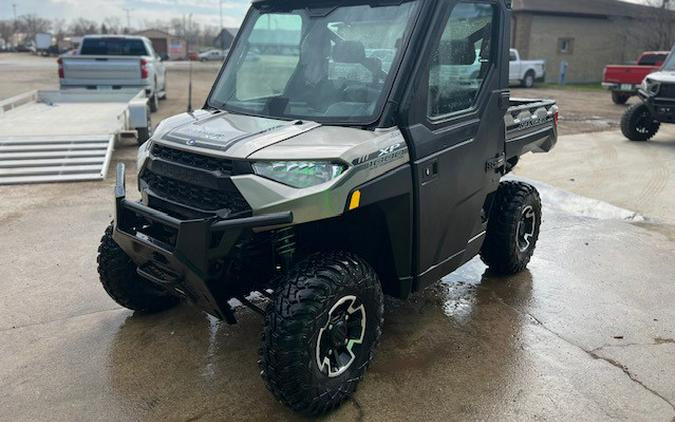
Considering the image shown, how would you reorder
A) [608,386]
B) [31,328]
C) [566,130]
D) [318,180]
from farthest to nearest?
[566,130]
[31,328]
[608,386]
[318,180]

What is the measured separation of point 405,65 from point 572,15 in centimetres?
3446

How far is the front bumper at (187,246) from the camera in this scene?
2762mm

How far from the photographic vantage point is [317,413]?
3.02 m

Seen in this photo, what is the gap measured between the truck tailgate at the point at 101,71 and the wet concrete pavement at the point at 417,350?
896 cm

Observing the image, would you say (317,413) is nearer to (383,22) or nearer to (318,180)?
(318,180)

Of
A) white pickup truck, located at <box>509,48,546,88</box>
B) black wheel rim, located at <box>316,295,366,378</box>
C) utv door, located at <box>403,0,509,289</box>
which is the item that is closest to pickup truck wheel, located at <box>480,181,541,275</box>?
utv door, located at <box>403,0,509,289</box>

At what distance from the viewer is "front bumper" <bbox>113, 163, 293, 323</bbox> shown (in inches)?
109

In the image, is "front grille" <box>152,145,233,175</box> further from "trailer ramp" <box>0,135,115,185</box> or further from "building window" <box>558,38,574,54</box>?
"building window" <box>558,38,574,54</box>

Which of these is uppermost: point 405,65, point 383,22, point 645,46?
point 645,46

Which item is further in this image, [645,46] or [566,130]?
[645,46]

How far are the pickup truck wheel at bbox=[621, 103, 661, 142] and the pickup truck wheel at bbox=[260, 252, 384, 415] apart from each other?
10619 mm

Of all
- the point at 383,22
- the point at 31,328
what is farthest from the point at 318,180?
the point at 31,328

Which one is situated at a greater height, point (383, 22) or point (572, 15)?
point (572, 15)

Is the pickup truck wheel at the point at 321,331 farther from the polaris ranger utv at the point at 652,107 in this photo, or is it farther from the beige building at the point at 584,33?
the beige building at the point at 584,33
